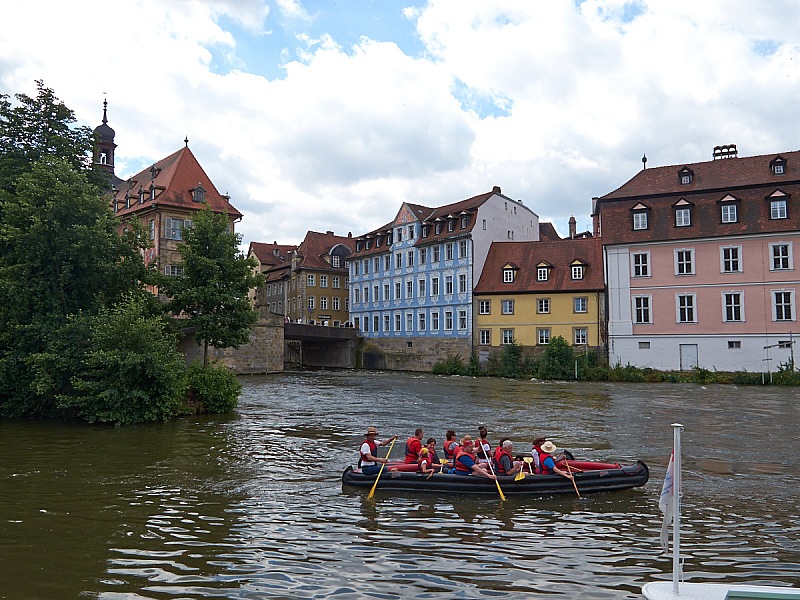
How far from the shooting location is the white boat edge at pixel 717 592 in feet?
21.1

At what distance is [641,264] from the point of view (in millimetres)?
48062

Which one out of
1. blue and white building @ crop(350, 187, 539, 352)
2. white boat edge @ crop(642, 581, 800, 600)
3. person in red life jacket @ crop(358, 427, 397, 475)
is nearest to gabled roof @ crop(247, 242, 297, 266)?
blue and white building @ crop(350, 187, 539, 352)

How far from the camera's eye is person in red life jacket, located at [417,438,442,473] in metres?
14.9

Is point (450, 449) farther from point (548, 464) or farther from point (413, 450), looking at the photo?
point (548, 464)

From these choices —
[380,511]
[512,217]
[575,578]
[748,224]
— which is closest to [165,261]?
[512,217]

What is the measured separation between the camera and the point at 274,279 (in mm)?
87938

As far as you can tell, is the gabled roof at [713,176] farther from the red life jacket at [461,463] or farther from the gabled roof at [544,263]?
the red life jacket at [461,463]

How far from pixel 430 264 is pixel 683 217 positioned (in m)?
21.7

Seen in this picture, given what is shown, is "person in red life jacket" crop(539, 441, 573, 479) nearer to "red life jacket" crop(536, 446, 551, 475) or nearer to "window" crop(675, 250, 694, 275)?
"red life jacket" crop(536, 446, 551, 475)

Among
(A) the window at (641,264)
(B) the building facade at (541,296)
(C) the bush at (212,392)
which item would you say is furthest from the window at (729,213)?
(C) the bush at (212,392)

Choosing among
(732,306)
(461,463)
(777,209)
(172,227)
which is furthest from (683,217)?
(172,227)

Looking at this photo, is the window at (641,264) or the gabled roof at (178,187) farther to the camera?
the gabled roof at (178,187)

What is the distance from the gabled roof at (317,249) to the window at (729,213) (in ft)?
146

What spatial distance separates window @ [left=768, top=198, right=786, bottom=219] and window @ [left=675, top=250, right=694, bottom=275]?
5.24 m
